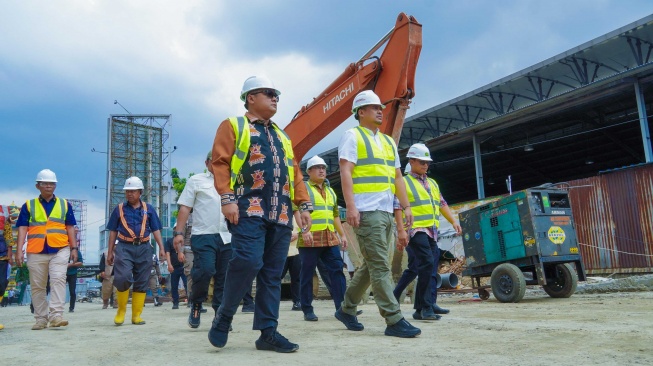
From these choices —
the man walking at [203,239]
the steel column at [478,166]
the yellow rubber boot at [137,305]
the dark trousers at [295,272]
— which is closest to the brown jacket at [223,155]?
the man walking at [203,239]

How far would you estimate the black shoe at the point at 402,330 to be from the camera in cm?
418

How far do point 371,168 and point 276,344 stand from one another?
1853 mm

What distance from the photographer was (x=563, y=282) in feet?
30.3

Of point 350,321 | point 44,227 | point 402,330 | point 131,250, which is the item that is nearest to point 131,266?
point 131,250

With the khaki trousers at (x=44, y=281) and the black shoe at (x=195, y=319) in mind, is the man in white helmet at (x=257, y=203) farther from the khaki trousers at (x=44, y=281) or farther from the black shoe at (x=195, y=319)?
the khaki trousers at (x=44, y=281)

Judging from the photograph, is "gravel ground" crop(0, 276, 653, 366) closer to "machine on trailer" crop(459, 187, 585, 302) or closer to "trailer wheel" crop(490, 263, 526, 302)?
"trailer wheel" crop(490, 263, 526, 302)

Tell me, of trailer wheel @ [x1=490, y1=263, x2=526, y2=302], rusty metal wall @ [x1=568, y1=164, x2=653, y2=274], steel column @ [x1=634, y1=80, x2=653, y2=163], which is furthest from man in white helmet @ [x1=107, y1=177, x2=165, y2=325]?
steel column @ [x1=634, y1=80, x2=653, y2=163]

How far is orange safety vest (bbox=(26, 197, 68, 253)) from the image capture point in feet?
22.1

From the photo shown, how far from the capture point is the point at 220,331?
3.77 metres

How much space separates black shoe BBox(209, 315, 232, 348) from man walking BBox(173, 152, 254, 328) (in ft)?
7.26

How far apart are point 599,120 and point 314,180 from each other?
17.3 metres

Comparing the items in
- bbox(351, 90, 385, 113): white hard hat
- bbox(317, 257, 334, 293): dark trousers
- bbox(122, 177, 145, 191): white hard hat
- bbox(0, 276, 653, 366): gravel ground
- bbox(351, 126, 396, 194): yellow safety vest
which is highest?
bbox(351, 90, 385, 113): white hard hat

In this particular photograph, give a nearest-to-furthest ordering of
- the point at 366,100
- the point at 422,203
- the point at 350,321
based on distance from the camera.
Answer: the point at 350,321 → the point at 366,100 → the point at 422,203

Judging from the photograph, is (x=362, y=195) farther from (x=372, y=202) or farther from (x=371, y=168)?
(x=371, y=168)
